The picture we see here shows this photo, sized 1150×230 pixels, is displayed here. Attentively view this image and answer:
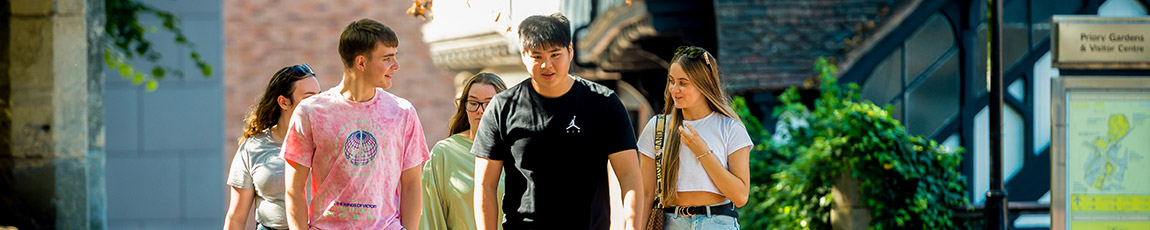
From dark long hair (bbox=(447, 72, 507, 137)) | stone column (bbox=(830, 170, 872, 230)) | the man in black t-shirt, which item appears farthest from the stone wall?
the man in black t-shirt

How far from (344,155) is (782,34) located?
8689 millimetres

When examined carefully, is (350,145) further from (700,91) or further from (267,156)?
(700,91)

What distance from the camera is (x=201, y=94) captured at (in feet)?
60.5

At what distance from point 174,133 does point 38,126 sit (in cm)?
1065

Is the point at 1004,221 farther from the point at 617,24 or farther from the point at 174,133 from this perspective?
the point at 174,133

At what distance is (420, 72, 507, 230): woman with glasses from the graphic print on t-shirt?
131 centimetres

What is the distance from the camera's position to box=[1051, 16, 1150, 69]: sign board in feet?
28.4

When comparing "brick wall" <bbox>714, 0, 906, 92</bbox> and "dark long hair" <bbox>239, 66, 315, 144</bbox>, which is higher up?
"brick wall" <bbox>714, 0, 906, 92</bbox>

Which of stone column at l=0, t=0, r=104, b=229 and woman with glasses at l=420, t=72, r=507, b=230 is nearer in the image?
woman with glasses at l=420, t=72, r=507, b=230

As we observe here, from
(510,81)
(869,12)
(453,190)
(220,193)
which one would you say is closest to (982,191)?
(869,12)

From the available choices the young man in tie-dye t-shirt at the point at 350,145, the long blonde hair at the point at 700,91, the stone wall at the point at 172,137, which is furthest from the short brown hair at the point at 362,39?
the stone wall at the point at 172,137

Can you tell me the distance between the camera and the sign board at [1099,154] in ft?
28.3

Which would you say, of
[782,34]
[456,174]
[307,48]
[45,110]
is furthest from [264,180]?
[307,48]

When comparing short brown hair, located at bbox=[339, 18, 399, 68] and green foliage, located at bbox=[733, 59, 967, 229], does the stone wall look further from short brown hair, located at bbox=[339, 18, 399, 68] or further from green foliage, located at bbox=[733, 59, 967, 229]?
short brown hair, located at bbox=[339, 18, 399, 68]
